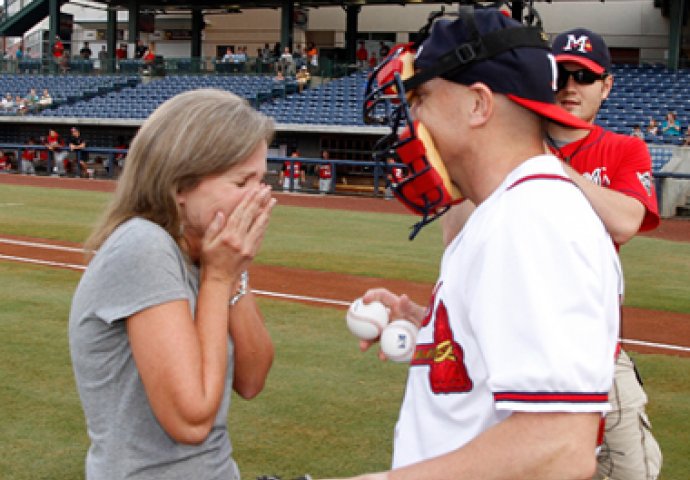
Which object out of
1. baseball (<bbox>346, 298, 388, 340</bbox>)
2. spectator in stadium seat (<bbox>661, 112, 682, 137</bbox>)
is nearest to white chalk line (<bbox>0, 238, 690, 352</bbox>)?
baseball (<bbox>346, 298, 388, 340</bbox>)

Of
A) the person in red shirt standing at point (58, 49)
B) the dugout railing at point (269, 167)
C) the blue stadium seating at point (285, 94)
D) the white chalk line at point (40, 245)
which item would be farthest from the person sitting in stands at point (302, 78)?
the white chalk line at point (40, 245)

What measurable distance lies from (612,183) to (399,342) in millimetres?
1652

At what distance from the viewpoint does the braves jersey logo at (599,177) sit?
3.48 meters

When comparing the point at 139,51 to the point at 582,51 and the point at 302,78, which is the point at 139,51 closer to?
the point at 302,78

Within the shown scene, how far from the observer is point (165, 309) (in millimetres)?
1976

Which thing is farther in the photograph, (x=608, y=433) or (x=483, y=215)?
(x=608, y=433)

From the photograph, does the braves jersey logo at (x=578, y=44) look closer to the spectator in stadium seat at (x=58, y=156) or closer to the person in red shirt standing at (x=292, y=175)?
the person in red shirt standing at (x=292, y=175)

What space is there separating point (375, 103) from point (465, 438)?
840 mm

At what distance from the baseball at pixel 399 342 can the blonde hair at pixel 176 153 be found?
577 millimetres

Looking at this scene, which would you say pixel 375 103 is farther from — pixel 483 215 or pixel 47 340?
pixel 47 340

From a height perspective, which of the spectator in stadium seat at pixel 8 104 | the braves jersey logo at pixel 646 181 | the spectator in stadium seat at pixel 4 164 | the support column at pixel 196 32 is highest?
the support column at pixel 196 32

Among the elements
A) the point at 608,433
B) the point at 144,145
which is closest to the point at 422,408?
the point at 144,145

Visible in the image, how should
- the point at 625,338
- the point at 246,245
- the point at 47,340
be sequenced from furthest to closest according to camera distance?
the point at 625,338 < the point at 47,340 < the point at 246,245

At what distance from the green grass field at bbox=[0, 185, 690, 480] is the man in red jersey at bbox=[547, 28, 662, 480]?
5.43 ft
